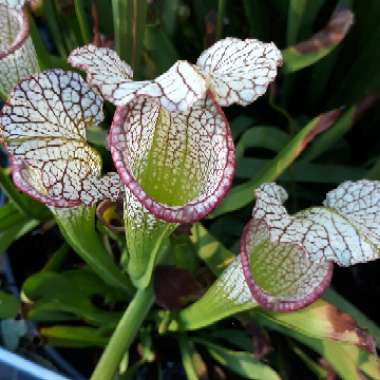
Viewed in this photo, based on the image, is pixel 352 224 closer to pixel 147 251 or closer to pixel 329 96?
pixel 147 251

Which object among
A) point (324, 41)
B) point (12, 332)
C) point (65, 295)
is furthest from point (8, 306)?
point (324, 41)

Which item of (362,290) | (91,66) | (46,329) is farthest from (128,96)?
(362,290)

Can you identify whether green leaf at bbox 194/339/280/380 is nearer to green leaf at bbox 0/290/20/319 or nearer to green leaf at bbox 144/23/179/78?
green leaf at bbox 0/290/20/319

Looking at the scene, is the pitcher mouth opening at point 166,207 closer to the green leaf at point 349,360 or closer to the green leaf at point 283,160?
the green leaf at point 283,160

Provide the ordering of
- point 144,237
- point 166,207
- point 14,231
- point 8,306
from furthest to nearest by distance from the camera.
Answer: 1. point 14,231
2. point 8,306
3. point 144,237
4. point 166,207

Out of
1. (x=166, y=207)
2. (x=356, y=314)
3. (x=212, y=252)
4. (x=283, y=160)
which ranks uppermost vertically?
(x=166, y=207)

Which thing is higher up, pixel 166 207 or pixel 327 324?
pixel 166 207

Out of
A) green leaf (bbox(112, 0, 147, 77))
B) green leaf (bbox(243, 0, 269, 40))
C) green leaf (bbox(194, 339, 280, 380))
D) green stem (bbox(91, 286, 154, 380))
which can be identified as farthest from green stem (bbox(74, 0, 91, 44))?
green leaf (bbox(194, 339, 280, 380))

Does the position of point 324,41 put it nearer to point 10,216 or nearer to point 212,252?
point 212,252
